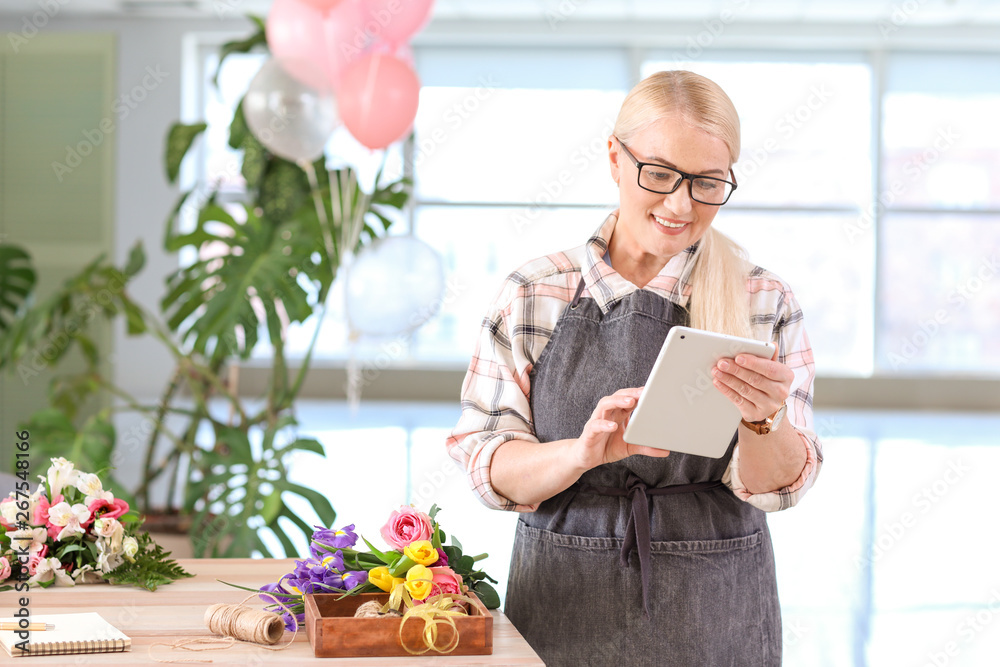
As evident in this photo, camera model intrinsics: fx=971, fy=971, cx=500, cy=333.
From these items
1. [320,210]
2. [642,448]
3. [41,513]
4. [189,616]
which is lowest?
[189,616]

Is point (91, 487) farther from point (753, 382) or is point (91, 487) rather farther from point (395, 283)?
point (395, 283)

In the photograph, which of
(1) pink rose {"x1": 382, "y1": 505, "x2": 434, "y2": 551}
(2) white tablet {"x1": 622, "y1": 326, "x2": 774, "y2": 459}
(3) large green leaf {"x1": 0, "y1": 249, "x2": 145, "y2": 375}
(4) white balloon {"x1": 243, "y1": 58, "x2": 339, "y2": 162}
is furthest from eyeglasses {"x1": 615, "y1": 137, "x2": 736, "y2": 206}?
(3) large green leaf {"x1": 0, "y1": 249, "x2": 145, "y2": 375}

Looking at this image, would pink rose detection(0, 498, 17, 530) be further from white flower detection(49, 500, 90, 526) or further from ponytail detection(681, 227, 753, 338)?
ponytail detection(681, 227, 753, 338)

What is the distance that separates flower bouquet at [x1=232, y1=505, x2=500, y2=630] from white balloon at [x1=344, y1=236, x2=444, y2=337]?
7.40 feet

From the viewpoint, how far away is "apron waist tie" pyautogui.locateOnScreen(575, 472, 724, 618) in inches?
54.3

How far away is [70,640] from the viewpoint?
1.16 metres

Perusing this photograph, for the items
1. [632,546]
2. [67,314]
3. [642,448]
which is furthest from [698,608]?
[67,314]

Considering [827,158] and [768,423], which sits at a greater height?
[827,158]

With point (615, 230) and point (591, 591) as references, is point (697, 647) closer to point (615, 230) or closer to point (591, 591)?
point (591, 591)

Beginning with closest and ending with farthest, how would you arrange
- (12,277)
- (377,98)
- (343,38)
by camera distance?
(377,98), (343,38), (12,277)

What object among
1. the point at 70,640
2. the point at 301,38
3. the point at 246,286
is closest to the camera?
the point at 70,640

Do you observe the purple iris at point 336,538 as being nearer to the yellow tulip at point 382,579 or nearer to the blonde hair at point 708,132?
the yellow tulip at point 382,579

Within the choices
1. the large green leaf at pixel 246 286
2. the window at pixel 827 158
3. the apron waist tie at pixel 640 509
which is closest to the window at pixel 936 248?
the window at pixel 827 158

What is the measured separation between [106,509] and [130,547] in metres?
0.10
